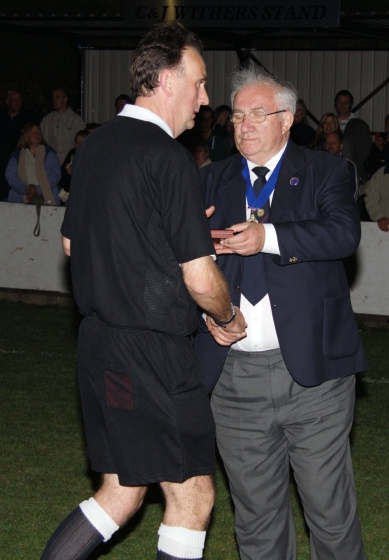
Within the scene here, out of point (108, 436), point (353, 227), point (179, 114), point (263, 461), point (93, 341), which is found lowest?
point (263, 461)

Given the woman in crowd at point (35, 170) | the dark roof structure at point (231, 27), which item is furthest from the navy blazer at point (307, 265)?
the dark roof structure at point (231, 27)

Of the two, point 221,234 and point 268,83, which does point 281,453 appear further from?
point 268,83

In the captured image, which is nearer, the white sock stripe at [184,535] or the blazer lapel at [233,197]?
the white sock stripe at [184,535]

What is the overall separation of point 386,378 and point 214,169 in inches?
212

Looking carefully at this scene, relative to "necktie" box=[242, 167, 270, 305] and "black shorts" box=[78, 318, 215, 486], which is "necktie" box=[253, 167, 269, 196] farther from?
"black shorts" box=[78, 318, 215, 486]

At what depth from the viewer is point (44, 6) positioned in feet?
120

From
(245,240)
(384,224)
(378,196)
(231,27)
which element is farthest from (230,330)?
(231,27)

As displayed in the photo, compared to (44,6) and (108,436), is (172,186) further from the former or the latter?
(44,6)

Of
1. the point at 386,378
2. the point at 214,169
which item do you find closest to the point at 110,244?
the point at 214,169

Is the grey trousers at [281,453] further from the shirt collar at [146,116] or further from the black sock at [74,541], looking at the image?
the shirt collar at [146,116]

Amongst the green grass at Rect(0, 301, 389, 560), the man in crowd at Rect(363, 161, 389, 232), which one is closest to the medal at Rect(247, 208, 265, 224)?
the green grass at Rect(0, 301, 389, 560)

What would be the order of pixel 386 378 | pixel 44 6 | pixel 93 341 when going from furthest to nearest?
pixel 44 6 < pixel 386 378 < pixel 93 341

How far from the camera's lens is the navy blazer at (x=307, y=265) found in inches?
168

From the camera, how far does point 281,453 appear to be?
14.8 ft
